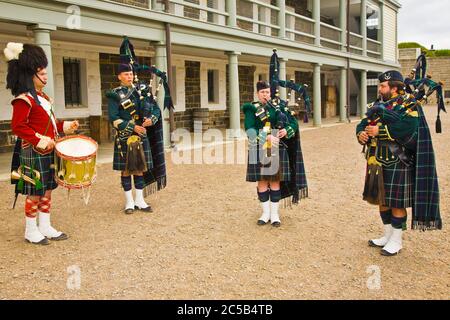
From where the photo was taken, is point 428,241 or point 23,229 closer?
point 428,241

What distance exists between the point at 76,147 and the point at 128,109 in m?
1.02

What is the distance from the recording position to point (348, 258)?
3729 millimetres

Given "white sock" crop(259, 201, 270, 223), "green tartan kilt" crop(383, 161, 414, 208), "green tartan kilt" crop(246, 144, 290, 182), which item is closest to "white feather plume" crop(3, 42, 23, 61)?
"green tartan kilt" crop(246, 144, 290, 182)

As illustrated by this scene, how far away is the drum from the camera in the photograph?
Result: 3953 mm

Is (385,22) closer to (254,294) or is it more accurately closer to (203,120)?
(203,120)

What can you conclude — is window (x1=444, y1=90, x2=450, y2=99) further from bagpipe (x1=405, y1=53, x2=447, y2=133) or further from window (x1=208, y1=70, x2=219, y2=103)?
bagpipe (x1=405, y1=53, x2=447, y2=133)

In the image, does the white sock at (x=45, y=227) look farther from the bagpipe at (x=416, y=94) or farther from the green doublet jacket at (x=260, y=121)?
the bagpipe at (x=416, y=94)

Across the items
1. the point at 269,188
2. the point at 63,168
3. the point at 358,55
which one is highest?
the point at 358,55

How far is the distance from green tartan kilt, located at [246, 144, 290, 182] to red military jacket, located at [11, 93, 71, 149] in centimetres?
203

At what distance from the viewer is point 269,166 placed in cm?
451

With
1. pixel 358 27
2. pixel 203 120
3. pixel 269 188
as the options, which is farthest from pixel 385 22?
pixel 269 188

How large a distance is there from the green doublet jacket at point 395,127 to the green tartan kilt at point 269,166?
3.40 ft

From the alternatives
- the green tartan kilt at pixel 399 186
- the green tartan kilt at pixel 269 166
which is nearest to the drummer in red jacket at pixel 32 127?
the green tartan kilt at pixel 269 166

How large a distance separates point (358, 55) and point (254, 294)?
59.9 feet
